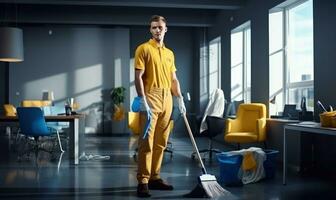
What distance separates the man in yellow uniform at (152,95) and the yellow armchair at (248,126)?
7.31 feet

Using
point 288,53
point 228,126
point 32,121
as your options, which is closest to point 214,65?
point 288,53

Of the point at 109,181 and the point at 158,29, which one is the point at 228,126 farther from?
the point at 158,29

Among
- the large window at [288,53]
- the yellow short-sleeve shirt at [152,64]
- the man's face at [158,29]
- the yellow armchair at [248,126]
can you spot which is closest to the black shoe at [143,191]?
the yellow short-sleeve shirt at [152,64]

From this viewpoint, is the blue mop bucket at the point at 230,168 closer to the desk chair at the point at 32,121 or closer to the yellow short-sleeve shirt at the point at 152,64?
the yellow short-sleeve shirt at the point at 152,64

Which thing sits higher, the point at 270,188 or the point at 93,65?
the point at 93,65

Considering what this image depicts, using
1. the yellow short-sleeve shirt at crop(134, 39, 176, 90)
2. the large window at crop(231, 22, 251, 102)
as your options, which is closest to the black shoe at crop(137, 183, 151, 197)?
the yellow short-sleeve shirt at crop(134, 39, 176, 90)

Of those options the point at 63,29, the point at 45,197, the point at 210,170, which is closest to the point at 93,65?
the point at 63,29

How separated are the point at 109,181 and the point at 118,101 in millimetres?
6921

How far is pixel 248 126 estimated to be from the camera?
6391mm

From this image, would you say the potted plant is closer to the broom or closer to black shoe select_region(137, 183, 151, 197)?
black shoe select_region(137, 183, 151, 197)

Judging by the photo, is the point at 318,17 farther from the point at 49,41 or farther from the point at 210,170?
the point at 49,41

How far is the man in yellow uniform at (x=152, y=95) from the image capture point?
3719 millimetres

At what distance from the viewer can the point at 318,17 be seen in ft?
16.8

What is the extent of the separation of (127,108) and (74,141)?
19.0 ft
